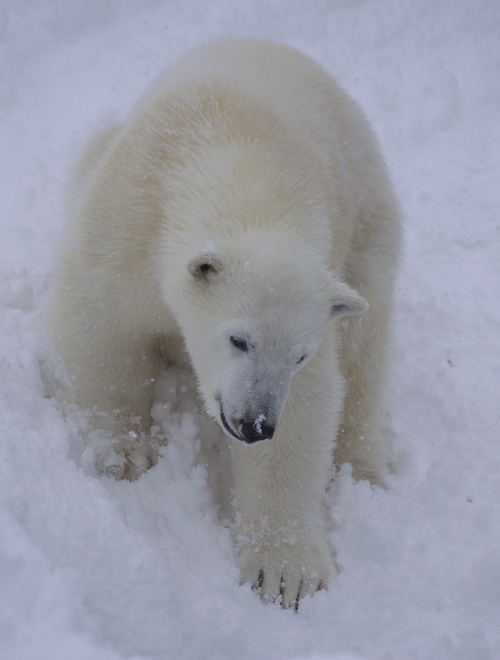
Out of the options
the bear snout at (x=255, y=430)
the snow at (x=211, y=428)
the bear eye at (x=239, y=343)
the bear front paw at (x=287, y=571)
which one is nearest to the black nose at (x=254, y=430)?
the bear snout at (x=255, y=430)

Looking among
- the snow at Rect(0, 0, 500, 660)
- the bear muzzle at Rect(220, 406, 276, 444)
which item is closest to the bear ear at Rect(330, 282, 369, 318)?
the bear muzzle at Rect(220, 406, 276, 444)

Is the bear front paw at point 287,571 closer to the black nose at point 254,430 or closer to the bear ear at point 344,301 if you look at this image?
the black nose at point 254,430

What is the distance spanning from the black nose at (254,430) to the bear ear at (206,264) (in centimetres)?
60

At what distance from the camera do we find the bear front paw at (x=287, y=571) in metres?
3.16

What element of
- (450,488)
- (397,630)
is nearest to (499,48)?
(450,488)

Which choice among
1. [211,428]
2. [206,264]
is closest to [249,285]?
[206,264]

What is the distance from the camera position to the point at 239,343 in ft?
8.55

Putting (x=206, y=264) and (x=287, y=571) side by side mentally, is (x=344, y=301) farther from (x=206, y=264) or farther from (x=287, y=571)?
(x=287, y=571)

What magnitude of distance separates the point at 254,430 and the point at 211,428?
1.35 m

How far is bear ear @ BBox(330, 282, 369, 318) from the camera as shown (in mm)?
2814

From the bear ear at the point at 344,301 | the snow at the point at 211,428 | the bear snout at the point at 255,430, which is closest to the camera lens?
the snow at the point at 211,428

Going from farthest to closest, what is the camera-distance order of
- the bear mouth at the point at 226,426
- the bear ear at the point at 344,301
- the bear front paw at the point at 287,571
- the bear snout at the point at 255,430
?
1. the bear front paw at the point at 287,571
2. the bear ear at the point at 344,301
3. the bear mouth at the point at 226,426
4. the bear snout at the point at 255,430

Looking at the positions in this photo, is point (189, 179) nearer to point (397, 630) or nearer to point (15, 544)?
point (15, 544)

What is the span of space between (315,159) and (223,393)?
1.38 metres
